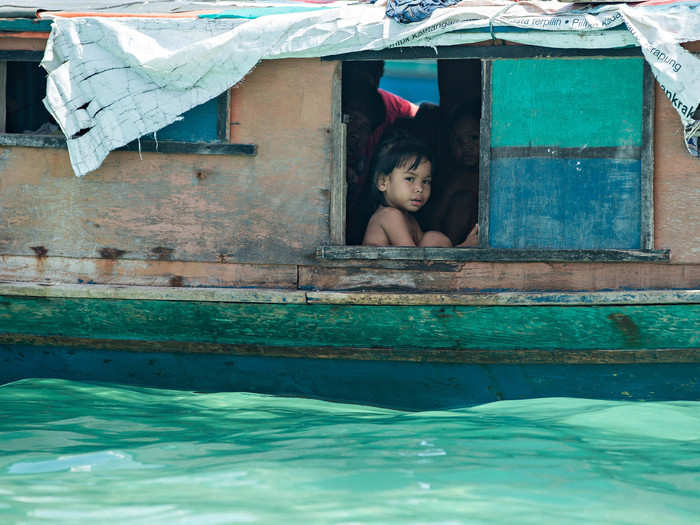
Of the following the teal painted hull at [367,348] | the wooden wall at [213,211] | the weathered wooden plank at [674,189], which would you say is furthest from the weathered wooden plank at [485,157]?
the weathered wooden plank at [674,189]

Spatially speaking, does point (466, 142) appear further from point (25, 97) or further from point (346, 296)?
point (25, 97)

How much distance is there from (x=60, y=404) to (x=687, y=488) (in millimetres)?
2871

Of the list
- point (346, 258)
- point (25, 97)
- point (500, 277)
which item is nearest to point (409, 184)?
point (346, 258)

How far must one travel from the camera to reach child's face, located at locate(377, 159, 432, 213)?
473 centimetres

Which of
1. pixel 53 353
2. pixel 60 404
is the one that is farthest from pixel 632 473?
pixel 53 353

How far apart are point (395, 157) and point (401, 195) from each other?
229 millimetres

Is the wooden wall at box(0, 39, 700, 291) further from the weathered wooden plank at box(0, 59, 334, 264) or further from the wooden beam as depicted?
the wooden beam

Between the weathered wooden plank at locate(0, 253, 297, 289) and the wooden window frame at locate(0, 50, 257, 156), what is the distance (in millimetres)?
522

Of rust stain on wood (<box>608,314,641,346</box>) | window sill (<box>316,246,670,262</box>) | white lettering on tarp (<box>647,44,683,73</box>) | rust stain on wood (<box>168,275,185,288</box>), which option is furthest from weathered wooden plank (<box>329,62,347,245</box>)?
white lettering on tarp (<box>647,44,683,73</box>)

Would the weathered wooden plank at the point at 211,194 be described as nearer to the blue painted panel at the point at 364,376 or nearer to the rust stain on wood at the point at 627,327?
the blue painted panel at the point at 364,376

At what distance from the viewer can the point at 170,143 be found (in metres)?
4.30

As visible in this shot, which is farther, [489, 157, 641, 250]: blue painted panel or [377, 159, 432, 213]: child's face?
[377, 159, 432, 213]: child's face

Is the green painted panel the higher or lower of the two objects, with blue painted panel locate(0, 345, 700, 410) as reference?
higher

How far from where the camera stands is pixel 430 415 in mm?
3936
